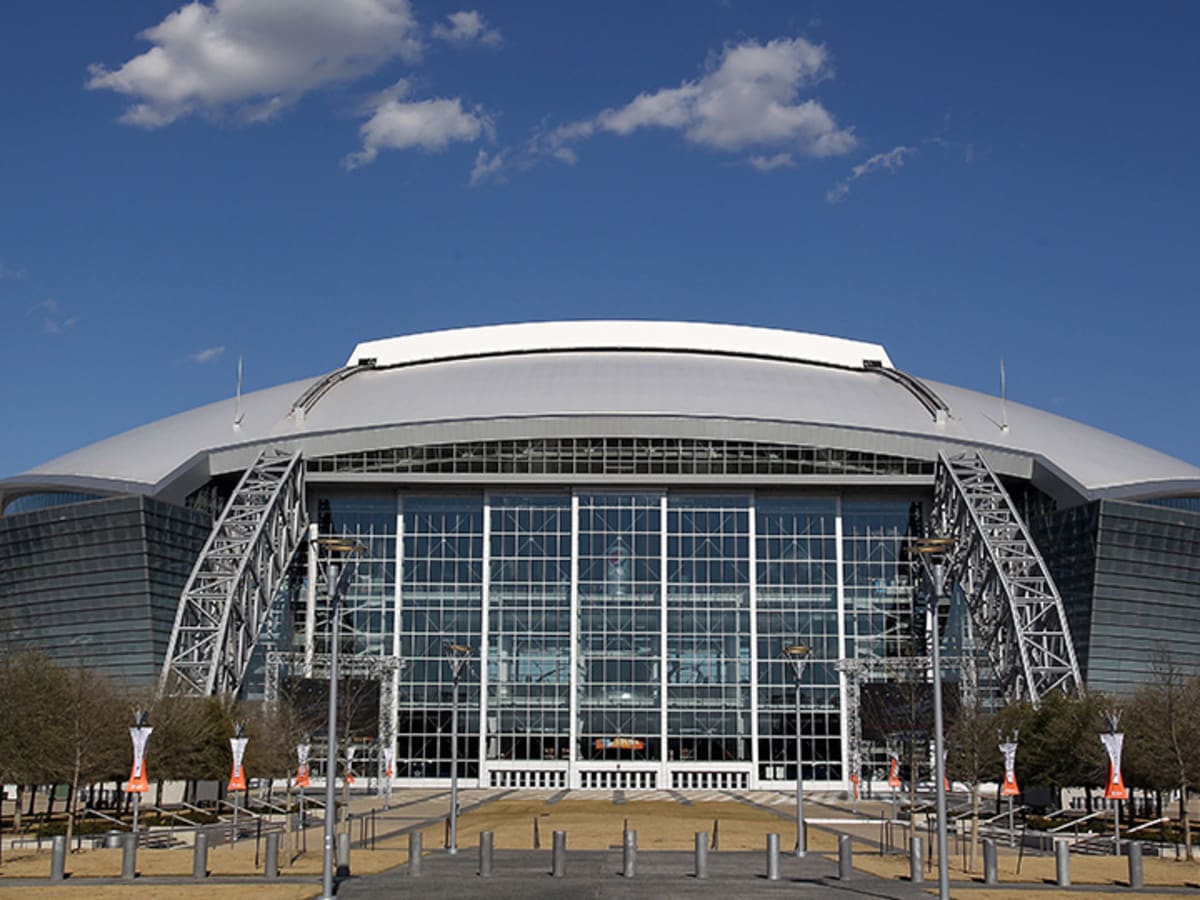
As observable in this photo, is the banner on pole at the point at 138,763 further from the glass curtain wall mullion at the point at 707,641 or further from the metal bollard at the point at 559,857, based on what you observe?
the glass curtain wall mullion at the point at 707,641

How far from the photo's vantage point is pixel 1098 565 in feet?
255

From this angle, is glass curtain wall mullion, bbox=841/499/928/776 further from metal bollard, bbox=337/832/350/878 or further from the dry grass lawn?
metal bollard, bbox=337/832/350/878

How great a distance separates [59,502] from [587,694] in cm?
3223

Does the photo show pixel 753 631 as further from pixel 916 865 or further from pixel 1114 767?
pixel 916 865

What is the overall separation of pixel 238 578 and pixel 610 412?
23071 millimetres

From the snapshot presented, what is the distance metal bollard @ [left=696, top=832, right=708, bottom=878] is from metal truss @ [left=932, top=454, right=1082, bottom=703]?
135ft

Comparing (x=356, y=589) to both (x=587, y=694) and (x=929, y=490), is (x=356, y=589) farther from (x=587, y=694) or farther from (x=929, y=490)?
(x=929, y=490)

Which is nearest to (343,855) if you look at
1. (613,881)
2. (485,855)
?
(485,855)

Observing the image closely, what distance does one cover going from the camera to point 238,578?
77.5m

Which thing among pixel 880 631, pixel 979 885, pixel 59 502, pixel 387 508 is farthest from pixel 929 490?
pixel 979 885

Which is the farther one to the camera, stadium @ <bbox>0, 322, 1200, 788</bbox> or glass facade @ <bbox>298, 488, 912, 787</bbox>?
glass facade @ <bbox>298, 488, 912, 787</bbox>

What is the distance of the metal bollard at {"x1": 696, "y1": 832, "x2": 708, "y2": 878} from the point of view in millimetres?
34094

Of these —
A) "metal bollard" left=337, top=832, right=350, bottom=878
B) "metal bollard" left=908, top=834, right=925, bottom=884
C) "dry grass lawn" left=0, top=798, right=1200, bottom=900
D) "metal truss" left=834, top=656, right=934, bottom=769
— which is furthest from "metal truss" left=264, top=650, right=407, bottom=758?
"metal bollard" left=908, top=834, right=925, bottom=884

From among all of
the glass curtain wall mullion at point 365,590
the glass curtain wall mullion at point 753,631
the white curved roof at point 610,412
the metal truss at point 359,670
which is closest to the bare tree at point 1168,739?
the white curved roof at point 610,412
